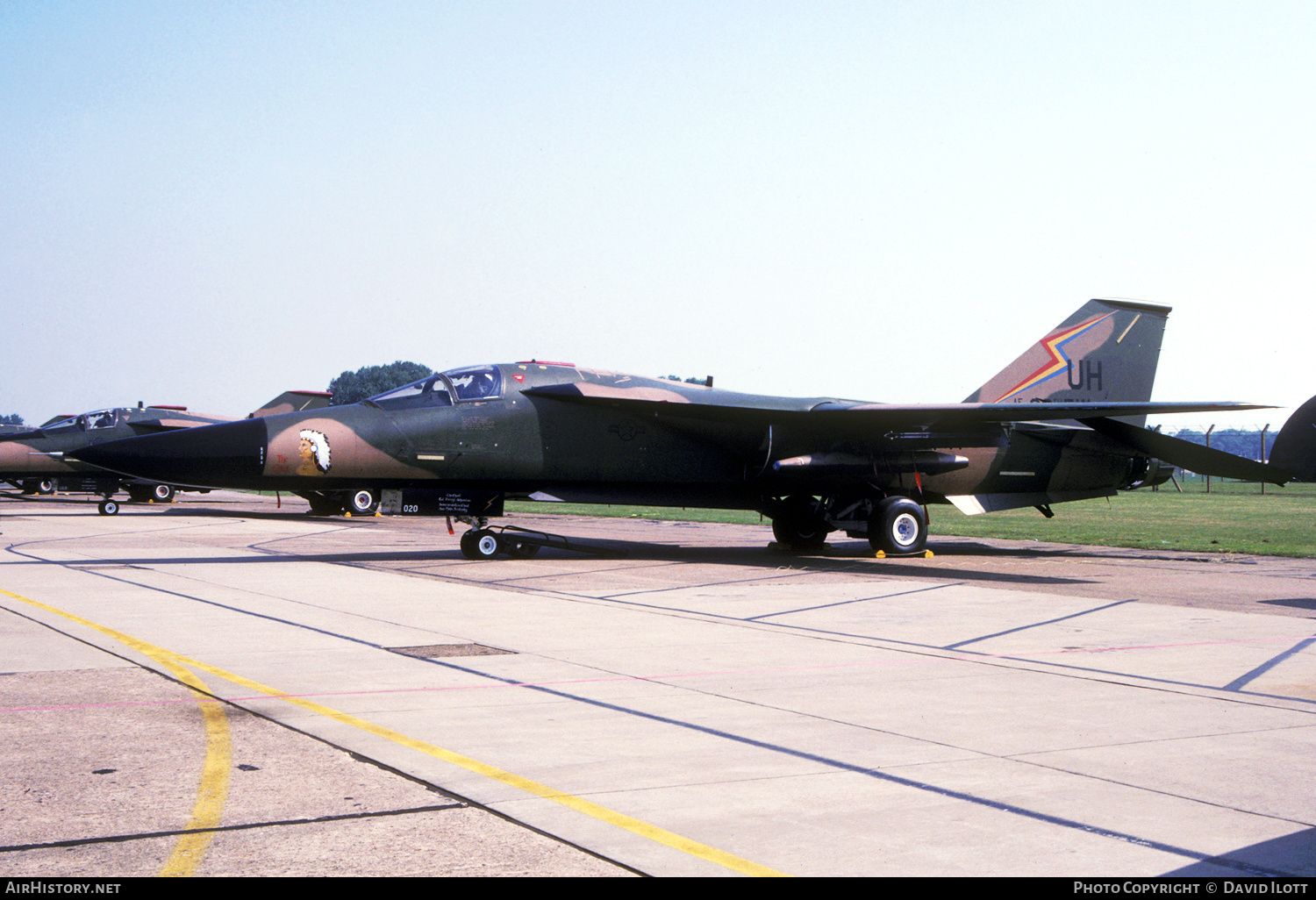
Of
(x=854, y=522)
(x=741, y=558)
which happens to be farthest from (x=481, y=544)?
(x=854, y=522)

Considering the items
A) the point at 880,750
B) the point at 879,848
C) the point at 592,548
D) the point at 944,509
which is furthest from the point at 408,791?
the point at 944,509

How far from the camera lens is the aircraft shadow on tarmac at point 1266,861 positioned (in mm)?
3885

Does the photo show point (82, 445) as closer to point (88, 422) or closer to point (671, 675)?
point (88, 422)

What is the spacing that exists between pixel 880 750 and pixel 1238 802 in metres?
1.64

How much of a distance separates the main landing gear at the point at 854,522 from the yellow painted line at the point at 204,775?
12.6 m

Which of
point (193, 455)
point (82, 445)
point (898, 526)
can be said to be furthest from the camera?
point (82, 445)

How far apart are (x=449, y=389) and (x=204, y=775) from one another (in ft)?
40.1

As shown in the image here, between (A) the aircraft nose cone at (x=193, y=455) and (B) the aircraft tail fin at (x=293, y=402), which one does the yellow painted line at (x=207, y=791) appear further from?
(B) the aircraft tail fin at (x=293, y=402)

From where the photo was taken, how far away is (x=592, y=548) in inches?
734

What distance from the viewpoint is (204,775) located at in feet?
16.7

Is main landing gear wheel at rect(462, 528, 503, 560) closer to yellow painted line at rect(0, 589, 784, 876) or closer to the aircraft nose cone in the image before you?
the aircraft nose cone

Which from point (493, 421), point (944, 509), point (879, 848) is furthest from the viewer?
point (944, 509)

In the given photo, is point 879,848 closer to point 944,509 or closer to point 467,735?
point 467,735

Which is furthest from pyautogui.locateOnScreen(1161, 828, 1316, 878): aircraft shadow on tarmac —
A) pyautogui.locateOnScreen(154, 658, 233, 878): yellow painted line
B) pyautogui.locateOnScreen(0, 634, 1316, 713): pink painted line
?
pyautogui.locateOnScreen(0, 634, 1316, 713): pink painted line
